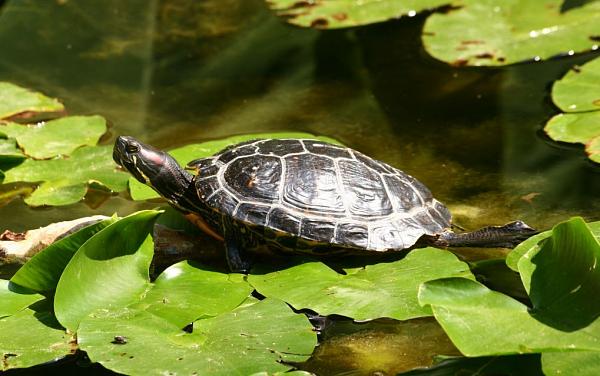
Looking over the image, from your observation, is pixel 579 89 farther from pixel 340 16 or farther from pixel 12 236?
pixel 12 236

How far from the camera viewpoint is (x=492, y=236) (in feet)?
10.6

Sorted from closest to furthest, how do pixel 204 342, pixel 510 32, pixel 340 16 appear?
pixel 204 342 → pixel 510 32 → pixel 340 16

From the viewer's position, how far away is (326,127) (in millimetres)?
4570

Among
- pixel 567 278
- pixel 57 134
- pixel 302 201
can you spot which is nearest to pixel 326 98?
pixel 57 134

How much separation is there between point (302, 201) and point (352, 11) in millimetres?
2881

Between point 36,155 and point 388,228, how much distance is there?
1843 mm

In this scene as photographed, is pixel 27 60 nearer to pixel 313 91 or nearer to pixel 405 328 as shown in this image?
pixel 313 91

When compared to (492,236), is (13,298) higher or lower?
lower

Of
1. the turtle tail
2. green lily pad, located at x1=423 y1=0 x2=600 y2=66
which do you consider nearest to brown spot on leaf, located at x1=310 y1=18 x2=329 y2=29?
green lily pad, located at x1=423 y1=0 x2=600 y2=66

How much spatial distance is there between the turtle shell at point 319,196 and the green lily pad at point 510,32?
6.00 feet

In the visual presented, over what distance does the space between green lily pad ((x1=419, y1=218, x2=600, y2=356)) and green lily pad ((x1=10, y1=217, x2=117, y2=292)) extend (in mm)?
1132

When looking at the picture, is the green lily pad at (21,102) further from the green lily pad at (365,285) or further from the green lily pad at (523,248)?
the green lily pad at (523,248)

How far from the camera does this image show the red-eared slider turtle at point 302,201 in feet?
10.3

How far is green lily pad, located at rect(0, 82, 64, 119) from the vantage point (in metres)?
4.61
